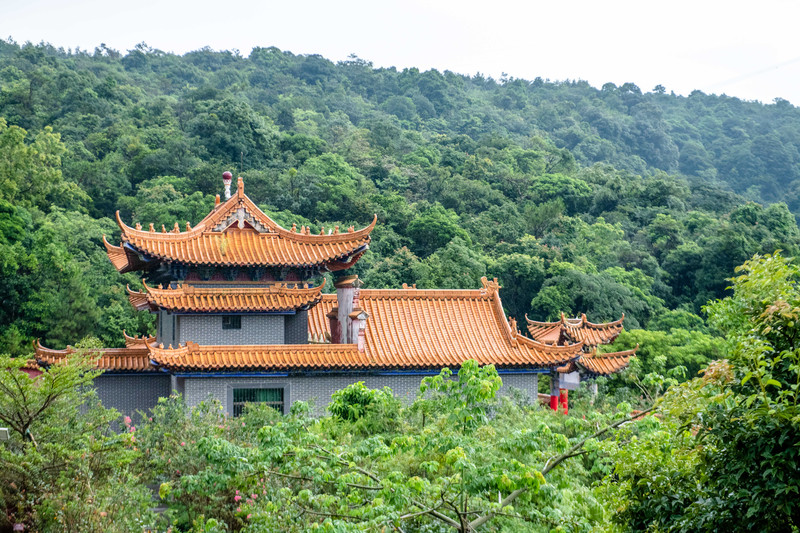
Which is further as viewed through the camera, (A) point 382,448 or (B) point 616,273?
(B) point 616,273

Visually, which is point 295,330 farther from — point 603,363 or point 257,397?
point 603,363

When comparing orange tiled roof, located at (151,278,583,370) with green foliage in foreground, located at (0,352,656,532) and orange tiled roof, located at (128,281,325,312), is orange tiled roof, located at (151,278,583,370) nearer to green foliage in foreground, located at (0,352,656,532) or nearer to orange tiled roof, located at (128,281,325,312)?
orange tiled roof, located at (128,281,325,312)

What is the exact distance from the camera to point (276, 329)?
2128 centimetres

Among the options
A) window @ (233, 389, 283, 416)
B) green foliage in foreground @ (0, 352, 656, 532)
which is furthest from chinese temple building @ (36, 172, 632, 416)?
green foliage in foreground @ (0, 352, 656, 532)

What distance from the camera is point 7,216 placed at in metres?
46.3

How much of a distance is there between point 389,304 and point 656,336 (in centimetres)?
2017

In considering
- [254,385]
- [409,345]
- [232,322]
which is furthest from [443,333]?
[232,322]

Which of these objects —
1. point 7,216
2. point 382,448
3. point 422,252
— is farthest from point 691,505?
point 422,252

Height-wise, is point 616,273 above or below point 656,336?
above

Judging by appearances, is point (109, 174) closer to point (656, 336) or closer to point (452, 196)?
point (452, 196)

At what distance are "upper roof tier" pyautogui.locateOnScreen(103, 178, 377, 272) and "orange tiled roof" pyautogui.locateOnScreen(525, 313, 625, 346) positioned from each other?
19.5ft

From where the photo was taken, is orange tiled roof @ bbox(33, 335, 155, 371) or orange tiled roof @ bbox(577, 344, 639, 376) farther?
orange tiled roof @ bbox(577, 344, 639, 376)

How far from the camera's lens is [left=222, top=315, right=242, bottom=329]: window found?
2112cm

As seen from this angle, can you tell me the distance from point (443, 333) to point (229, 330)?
5149mm
